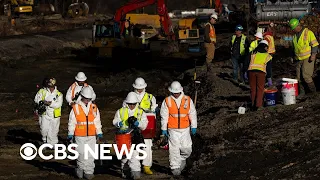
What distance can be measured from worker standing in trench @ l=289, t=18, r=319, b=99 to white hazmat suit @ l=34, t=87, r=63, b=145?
6211mm

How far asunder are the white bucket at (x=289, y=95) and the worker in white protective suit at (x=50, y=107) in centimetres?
556

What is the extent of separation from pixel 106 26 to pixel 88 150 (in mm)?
27923

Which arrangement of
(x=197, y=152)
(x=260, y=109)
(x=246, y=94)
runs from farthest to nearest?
(x=246, y=94)
(x=260, y=109)
(x=197, y=152)

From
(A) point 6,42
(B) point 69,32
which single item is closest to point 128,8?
(A) point 6,42

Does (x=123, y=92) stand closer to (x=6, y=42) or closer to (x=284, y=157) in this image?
(x=284, y=157)

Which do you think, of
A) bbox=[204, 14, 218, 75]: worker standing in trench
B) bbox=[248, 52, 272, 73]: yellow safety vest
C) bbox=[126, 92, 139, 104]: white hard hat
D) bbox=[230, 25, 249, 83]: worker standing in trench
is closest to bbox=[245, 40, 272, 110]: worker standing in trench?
bbox=[248, 52, 272, 73]: yellow safety vest

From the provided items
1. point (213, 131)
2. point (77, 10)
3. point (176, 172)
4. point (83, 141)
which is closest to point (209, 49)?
point (213, 131)

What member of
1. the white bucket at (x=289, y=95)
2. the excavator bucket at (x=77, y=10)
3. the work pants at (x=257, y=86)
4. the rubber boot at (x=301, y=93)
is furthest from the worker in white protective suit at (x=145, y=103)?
the excavator bucket at (x=77, y=10)

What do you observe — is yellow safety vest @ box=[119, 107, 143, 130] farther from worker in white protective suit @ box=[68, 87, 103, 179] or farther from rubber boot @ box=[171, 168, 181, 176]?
rubber boot @ box=[171, 168, 181, 176]

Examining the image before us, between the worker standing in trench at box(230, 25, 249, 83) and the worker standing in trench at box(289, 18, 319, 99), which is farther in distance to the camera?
the worker standing in trench at box(230, 25, 249, 83)

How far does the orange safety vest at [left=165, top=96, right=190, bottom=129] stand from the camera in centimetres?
1345

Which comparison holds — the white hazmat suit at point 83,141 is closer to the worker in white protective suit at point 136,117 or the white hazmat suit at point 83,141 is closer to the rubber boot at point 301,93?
the worker in white protective suit at point 136,117

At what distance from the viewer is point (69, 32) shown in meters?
57.7

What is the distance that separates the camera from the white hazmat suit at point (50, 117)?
1653 centimetres
